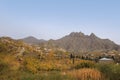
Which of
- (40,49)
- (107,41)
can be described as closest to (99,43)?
(107,41)

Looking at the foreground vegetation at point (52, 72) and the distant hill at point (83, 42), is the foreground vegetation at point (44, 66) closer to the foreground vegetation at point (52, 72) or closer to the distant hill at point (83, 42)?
the foreground vegetation at point (52, 72)

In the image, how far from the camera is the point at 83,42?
133 feet

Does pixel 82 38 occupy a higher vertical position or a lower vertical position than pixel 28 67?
higher

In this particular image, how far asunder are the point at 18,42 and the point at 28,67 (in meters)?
6.76

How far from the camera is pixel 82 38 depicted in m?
41.0

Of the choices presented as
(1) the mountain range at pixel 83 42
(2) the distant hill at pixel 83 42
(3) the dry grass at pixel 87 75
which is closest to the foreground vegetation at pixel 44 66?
(3) the dry grass at pixel 87 75

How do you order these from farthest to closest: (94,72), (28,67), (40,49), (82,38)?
(82,38), (40,49), (28,67), (94,72)

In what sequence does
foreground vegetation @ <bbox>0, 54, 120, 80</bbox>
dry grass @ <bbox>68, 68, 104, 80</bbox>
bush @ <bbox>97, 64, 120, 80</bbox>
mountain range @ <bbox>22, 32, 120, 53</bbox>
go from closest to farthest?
foreground vegetation @ <bbox>0, 54, 120, 80</bbox> → dry grass @ <bbox>68, 68, 104, 80</bbox> → bush @ <bbox>97, 64, 120, 80</bbox> → mountain range @ <bbox>22, 32, 120, 53</bbox>

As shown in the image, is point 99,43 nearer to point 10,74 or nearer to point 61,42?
point 61,42

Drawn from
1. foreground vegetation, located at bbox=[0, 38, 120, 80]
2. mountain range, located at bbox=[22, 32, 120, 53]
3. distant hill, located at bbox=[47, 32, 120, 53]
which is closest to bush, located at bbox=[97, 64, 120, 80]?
foreground vegetation, located at bbox=[0, 38, 120, 80]

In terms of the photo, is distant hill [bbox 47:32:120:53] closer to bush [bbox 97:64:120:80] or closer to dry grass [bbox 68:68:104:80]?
bush [bbox 97:64:120:80]

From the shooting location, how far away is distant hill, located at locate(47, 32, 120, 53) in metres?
38.0

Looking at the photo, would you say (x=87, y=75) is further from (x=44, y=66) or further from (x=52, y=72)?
(x=44, y=66)

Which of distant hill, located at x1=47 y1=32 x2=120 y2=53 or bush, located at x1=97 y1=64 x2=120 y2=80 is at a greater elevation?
distant hill, located at x1=47 y1=32 x2=120 y2=53
